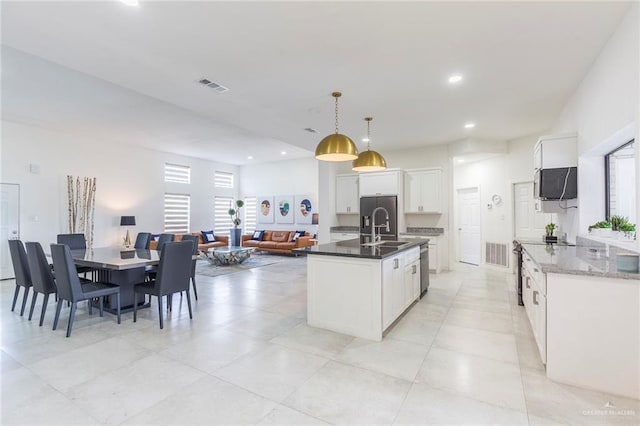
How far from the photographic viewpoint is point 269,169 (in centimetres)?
1115

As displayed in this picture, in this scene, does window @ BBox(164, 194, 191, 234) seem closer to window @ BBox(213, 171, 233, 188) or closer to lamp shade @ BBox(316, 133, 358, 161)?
window @ BBox(213, 171, 233, 188)

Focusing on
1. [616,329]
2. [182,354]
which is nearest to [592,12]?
[616,329]

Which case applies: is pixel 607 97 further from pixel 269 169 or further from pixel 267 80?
pixel 269 169

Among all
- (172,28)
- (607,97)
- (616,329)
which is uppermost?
(172,28)

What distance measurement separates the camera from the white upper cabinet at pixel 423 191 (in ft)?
22.3

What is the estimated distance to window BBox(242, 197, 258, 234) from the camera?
1155 centimetres

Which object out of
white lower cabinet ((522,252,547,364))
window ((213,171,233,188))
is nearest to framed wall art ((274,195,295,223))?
window ((213,171,233,188))

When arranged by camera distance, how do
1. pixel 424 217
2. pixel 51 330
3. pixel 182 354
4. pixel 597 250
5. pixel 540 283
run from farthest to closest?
pixel 424 217
pixel 51 330
pixel 597 250
pixel 182 354
pixel 540 283

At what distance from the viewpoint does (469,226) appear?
26.7 ft

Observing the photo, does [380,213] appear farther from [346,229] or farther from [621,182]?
[621,182]

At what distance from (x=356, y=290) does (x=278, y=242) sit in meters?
6.95

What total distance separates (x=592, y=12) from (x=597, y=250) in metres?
2.24

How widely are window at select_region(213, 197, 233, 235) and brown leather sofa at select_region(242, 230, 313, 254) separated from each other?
119 cm

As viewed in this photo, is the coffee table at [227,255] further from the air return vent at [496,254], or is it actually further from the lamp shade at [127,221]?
the air return vent at [496,254]
